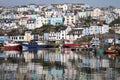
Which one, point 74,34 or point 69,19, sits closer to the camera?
point 74,34

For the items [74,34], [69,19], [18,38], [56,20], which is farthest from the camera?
[56,20]

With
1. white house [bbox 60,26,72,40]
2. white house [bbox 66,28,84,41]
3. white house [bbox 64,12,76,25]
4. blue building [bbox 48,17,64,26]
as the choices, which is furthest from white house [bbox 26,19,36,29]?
white house [bbox 66,28,84,41]

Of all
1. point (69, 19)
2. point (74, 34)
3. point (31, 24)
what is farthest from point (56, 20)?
point (74, 34)

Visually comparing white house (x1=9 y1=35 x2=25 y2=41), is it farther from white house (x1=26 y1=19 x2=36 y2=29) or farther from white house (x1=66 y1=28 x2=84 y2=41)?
white house (x1=26 y1=19 x2=36 y2=29)

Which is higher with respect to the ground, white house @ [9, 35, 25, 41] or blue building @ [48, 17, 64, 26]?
blue building @ [48, 17, 64, 26]

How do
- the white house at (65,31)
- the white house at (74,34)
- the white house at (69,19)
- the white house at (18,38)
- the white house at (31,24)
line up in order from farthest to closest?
1. the white house at (31,24)
2. the white house at (69,19)
3. the white house at (65,31)
4. the white house at (18,38)
5. the white house at (74,34)

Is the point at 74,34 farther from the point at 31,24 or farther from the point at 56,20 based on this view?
the point at 31,24

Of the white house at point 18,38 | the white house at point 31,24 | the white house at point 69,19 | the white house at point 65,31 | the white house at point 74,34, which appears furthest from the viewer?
the white house at point 31,24

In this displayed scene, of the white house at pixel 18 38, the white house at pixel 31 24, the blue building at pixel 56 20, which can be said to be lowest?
the white house at pixel 18 38

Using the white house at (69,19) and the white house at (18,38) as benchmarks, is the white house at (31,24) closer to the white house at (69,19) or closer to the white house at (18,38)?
the white house at (69,19)

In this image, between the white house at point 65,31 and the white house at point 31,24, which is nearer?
the white house at point 65,31

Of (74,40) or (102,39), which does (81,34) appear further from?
(102,39)

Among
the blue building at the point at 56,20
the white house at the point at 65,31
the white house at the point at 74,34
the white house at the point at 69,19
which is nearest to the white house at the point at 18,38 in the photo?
the white house at the point at 65,31

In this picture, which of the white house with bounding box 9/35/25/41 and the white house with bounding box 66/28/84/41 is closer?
the white house with bounding box 66/28/84/41
